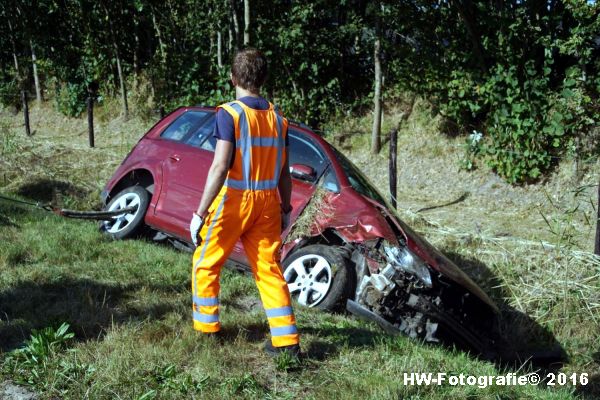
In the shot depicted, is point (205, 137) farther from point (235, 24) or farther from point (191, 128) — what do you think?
point (235, 24)

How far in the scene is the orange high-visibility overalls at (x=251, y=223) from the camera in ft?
12.3

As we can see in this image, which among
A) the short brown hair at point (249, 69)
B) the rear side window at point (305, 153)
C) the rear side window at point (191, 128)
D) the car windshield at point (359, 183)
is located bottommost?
the car windshield at point (359, 183)

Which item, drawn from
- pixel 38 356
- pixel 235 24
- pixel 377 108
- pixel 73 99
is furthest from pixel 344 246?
pixel 73 99

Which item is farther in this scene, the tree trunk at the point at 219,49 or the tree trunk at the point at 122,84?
the tree trunk at the point at 122,84

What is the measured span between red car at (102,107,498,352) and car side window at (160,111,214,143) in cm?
10

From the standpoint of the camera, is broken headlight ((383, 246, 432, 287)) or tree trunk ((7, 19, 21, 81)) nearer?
broken headlight ((383, 246, 432, 287))

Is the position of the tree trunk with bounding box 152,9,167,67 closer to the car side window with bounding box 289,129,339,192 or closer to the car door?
the car door

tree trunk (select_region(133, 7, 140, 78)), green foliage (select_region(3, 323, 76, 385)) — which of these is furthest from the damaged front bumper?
tree trunk (select_region(133, 7, 140, 78))

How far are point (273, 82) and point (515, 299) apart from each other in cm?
915

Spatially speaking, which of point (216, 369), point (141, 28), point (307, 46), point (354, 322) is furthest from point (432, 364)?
point (141, 28)

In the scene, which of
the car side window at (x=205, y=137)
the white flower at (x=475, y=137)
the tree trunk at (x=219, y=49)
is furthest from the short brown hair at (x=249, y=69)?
the tree trunk at (x=219, y=49)

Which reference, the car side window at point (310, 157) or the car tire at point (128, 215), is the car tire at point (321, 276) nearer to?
the car side window at point (310, 157)

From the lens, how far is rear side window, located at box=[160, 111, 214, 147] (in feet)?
22.4

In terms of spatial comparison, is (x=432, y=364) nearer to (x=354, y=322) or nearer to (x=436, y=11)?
(x=354, y=322)
